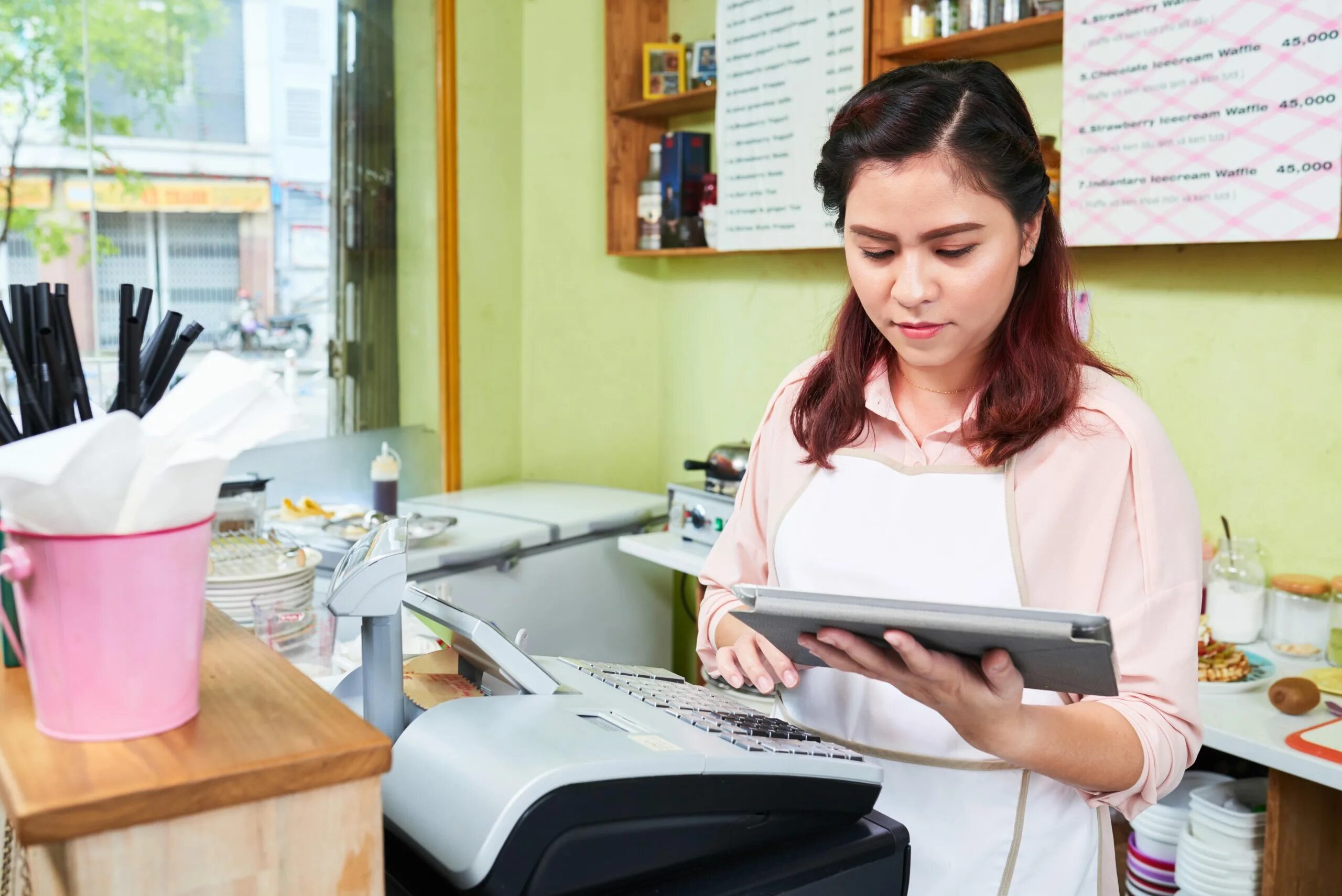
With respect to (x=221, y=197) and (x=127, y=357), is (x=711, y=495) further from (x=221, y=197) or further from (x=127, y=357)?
(x=127, y=357)

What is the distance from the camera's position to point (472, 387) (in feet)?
11.6

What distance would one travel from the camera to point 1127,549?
110cm

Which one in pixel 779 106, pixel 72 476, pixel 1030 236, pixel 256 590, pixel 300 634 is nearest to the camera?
pixel 72 476

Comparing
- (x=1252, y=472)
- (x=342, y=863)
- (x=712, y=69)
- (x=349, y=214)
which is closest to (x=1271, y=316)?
(x=1252, y=472)

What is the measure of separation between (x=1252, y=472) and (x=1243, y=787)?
0.63 m

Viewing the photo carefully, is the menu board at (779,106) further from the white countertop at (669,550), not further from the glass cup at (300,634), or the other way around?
the glass cup at (300,634)

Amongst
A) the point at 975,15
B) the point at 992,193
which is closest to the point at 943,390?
the point at 992,193

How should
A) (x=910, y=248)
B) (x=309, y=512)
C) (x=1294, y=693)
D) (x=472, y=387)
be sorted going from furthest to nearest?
(x=472, y=387) → (x=309, y=512) → (x=1294, y=693) → (x=910, y=248)

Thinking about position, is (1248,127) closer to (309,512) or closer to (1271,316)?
(1271,316)

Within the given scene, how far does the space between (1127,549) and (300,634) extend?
1175mm

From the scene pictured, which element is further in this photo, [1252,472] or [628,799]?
[1252,472]

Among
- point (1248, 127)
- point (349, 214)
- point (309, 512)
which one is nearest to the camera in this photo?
point (1248, 127)

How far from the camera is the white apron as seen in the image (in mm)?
1162

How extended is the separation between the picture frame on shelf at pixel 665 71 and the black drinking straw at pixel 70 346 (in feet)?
9.49
